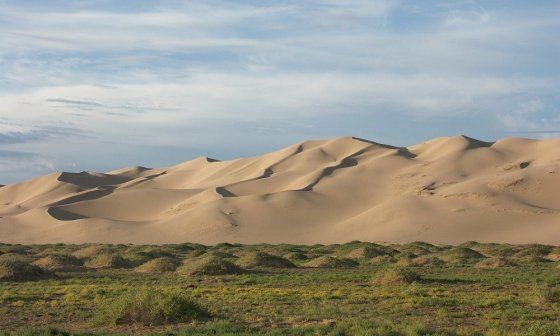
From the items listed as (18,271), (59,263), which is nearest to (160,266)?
(59,263)

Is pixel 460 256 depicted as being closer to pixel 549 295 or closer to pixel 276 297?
pixel 549 295

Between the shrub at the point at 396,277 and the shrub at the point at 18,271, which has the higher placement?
the shrub at the point at 18,271

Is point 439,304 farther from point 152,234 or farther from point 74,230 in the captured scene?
point 74,230

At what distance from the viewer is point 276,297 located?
63.5 ft

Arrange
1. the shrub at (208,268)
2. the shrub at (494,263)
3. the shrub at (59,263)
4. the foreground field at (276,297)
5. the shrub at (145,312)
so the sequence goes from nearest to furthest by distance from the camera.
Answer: the foreground field at (276,297) → the shrub at (145,312) → the shrub at (208,268) → the shrub at (59,263) → the shrub at (494,263)

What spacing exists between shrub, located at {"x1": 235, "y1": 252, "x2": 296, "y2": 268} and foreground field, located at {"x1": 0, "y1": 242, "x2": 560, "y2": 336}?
53mm

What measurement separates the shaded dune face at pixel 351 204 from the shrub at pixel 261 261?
29492mm

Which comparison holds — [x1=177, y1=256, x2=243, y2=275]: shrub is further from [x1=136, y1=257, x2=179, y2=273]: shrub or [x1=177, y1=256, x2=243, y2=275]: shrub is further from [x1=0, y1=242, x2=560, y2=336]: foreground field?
[x1=136, y1=257, x2=179, y2=273]: shrub

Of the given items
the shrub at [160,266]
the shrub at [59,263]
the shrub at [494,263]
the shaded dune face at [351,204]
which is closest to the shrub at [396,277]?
the shrub at [494,263]

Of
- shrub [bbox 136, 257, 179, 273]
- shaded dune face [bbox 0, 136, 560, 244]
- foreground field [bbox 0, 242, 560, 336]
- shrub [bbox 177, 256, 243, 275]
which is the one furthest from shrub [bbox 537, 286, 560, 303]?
shaded dune face [bbox 0, 136, 560, 244]

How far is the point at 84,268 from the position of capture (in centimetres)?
3009

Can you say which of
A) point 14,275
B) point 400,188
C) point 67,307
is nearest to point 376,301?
point 67,307

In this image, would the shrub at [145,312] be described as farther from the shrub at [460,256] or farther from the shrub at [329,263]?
the shrub at [460,256]

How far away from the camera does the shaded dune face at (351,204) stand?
2477 inches
